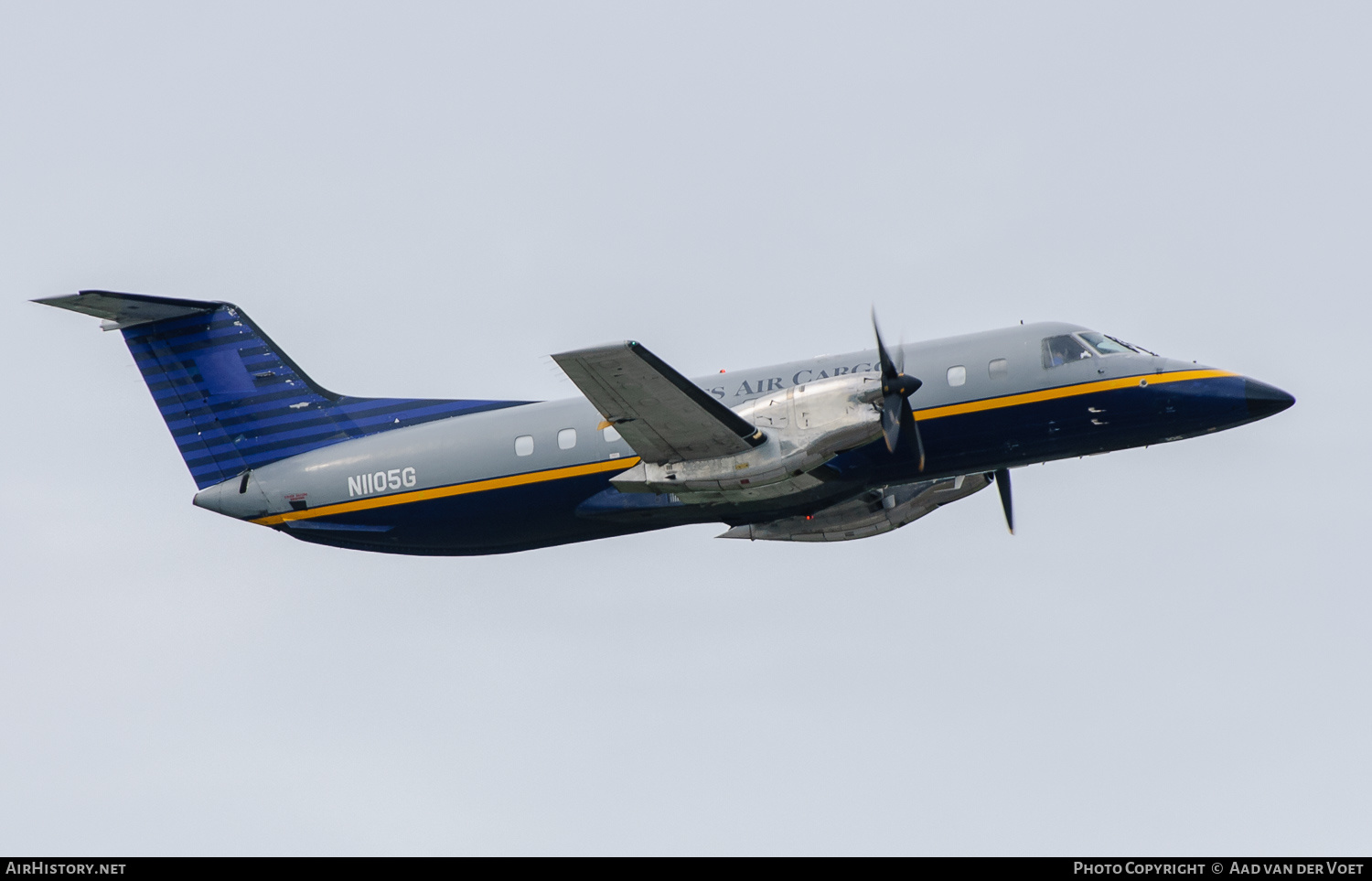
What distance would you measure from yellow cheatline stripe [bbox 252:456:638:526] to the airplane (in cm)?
3

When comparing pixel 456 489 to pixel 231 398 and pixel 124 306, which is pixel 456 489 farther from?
pixel 124 306

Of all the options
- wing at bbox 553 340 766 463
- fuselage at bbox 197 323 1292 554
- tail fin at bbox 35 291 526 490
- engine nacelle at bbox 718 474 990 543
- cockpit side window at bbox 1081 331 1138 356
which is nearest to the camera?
wing at bbox 553 340 766 463

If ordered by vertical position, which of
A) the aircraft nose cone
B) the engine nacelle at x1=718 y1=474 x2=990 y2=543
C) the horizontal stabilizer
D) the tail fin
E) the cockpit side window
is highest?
the horizontal stabilizer

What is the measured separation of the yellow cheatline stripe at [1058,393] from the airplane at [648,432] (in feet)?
0.09

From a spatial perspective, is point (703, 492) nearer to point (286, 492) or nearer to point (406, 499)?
point (406, 499)

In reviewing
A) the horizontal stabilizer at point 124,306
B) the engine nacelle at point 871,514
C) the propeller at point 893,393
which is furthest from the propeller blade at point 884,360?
the horizontal stabilizer at point 124,306

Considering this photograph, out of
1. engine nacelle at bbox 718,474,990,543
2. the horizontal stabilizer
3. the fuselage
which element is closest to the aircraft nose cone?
the fuselage

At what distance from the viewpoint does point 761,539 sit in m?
27.4

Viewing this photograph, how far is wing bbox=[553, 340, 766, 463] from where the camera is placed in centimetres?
2172

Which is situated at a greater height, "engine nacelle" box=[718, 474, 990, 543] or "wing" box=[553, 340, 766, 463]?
"wing" box=[553, 340, 766, 463]

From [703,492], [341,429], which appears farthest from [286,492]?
[703,492]

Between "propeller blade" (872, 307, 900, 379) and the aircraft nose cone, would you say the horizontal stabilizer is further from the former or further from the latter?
the aircraft nose cone

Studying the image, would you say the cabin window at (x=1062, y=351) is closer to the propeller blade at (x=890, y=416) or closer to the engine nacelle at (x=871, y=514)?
the propeller blade at (x=890, y=416)

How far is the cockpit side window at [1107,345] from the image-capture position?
24.2 meters
